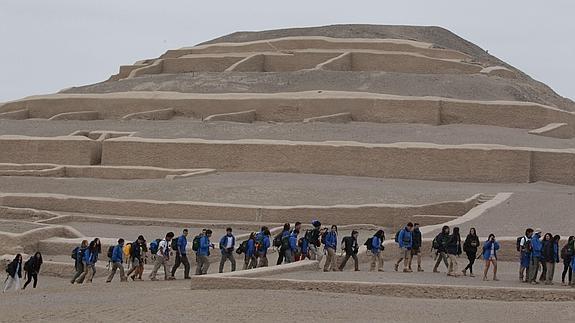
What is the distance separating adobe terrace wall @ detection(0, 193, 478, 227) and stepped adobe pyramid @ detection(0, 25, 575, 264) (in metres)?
0.03

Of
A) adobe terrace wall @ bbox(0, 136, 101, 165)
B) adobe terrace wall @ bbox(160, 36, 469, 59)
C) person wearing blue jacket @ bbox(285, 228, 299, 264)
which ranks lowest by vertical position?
person wearing blue jacket @ bbox(285, 228, 299, 264)

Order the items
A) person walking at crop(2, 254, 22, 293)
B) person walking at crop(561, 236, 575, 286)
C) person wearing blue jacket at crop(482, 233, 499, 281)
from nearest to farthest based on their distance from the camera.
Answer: person walking at crop(561, 236, 575, 286) < person wearing blue jacket at crop(482, 233, 499, 281) < person walking at crop(2, 254, 22, 293)

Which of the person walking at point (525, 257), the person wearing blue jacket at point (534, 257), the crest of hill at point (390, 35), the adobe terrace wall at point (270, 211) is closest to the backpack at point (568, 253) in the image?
the person wearing blue jacket at point (534, 257)

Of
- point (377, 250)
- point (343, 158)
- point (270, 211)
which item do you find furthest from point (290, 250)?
point (343, 158)

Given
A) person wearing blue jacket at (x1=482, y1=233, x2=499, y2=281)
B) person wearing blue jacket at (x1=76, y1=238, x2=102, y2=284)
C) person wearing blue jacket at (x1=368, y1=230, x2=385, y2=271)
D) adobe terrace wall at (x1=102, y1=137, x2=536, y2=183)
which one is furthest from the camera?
adobe terrace wall at (x1=102, y1=137, x2=536, y2=183)

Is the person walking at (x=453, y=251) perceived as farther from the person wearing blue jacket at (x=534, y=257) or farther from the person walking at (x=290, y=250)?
the person walking at (x=290, y=250)

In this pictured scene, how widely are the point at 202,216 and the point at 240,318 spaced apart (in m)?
11.0

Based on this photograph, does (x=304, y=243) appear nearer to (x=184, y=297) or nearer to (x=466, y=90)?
(x=184, y=297)

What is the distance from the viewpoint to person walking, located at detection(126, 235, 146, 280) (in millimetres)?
14742

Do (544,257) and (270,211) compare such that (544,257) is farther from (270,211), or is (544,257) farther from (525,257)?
(270,211)

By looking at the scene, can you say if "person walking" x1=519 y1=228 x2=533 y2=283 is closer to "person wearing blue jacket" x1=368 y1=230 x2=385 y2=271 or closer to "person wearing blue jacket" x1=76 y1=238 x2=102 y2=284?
"person wearing blue jacket" x1=368 y1=230 x2=385 y2=271

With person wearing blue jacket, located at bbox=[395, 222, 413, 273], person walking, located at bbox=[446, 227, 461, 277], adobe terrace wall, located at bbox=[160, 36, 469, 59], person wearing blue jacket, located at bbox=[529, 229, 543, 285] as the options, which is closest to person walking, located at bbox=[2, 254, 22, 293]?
person wearing blue jacket, located at bbox=[395, 222, 413, 273]

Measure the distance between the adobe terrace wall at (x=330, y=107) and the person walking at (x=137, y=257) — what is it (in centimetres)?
1507

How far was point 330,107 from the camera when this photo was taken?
97.3 ft
